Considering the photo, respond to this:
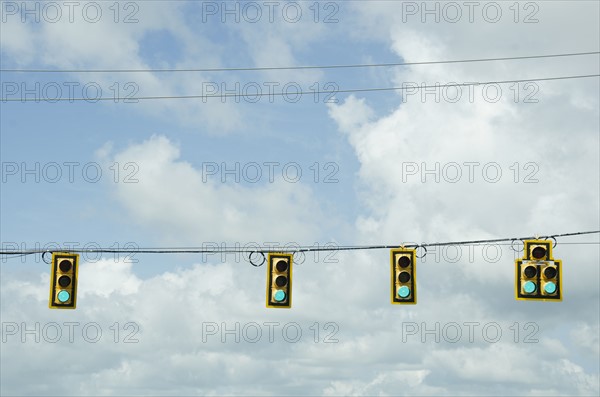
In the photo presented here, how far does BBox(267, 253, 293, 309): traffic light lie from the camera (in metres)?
19.0

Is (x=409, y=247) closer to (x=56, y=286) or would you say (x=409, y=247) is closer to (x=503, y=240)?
(x=503, y=240)

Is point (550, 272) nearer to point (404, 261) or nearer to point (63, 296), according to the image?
point (404, 261)

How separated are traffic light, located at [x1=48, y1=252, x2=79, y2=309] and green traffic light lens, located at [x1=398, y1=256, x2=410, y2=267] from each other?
7.29 metres

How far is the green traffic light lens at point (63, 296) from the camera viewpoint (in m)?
19.2

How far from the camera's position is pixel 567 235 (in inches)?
783

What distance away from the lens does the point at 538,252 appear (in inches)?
731

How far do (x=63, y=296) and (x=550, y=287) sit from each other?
10.7 m

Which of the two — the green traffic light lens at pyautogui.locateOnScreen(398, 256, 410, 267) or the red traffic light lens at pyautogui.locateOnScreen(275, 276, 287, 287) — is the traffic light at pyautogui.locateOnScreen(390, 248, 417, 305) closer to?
the green traffic light lens at pyautogui.locateOnScreen(398, 256, 410, 267)

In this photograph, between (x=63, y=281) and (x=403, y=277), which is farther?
(x=63, y=281)

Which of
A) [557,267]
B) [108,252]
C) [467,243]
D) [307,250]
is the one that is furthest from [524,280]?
[108,252]

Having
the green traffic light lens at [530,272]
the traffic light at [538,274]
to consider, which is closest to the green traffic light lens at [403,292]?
the traffic light at [538,274]

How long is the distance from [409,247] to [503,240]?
2.38 metres

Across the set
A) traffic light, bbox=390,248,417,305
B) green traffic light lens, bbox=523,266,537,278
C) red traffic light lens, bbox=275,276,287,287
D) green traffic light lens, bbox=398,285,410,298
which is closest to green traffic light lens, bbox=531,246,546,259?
green traffic light lens, bbox=523,266,537,278

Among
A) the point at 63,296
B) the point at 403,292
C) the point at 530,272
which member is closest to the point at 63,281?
the point at 63,296
